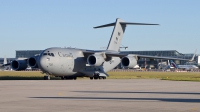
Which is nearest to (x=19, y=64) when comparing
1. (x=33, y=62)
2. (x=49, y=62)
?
(x=33, y=62)

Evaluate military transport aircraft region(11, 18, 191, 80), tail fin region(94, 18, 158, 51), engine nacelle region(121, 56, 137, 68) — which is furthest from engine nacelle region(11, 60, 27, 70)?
engine nacelle region(121, 56, 137, 68)

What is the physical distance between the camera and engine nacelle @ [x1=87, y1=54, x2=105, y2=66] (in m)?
47.8

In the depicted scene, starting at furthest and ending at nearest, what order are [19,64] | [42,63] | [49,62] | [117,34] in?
1. [117,34]
2. [19,64]
3. [49,62]
4. [42,63]

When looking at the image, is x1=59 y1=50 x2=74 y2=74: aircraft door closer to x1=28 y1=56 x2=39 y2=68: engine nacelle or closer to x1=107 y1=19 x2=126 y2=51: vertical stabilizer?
x1=28 y1=56 x2=39 y2=68: engine nacelle

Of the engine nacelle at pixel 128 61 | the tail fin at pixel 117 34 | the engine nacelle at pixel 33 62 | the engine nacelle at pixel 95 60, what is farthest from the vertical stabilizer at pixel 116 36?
the engine nacelle at pixel 33 62

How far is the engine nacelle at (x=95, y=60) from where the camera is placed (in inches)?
1884

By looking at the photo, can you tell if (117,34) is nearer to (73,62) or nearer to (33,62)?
(73,62)

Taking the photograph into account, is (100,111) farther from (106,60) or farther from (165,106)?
(106,60)

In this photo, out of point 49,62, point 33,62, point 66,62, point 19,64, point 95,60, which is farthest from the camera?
point 19,64

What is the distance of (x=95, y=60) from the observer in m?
47.8

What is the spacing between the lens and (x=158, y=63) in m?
148

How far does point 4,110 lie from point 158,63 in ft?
443

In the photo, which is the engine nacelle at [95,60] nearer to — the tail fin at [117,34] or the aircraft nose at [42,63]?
the aircraft nose at [42,63]

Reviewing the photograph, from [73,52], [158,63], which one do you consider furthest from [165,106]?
[158,63]
